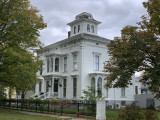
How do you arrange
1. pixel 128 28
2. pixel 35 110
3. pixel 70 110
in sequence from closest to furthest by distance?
pixel 128 28 → pixel 70 110 → pixel 35 110

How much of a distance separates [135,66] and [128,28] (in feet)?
→ 9.66

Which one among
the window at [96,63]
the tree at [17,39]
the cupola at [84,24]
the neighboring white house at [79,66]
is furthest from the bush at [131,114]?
the cupola at [84,24]

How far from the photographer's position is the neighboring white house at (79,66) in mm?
31016

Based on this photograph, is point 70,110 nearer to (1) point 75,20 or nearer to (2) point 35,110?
(2) point 35,110

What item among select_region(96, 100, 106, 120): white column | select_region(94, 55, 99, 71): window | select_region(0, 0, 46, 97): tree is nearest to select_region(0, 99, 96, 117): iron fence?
select_region(96, 100, 106, 120): white column

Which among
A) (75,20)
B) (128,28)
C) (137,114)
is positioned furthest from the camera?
(75,20)

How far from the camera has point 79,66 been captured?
1226 inches

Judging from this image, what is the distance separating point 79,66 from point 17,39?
11603mm

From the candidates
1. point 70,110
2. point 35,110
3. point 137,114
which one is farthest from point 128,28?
point 35,110

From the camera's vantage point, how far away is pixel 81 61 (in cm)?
3073

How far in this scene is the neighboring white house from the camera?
1221 inches

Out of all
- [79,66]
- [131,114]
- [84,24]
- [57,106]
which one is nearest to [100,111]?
[131,114]

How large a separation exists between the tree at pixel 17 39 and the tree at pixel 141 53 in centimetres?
805

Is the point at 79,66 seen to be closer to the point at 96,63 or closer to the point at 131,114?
the point at 96,63
